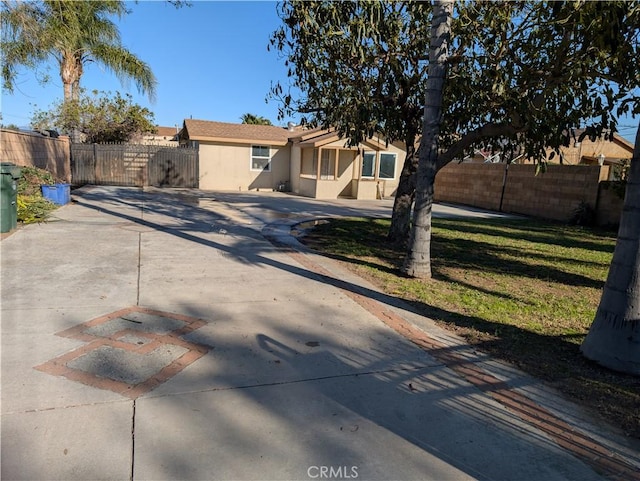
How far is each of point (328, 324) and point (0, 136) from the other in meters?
11.3

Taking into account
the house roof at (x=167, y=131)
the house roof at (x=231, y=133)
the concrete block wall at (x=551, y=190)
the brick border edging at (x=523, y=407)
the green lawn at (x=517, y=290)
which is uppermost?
the house roof at (x=167, y=131)

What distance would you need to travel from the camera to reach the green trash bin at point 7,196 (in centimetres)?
835

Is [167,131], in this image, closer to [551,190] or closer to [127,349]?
[551,190]

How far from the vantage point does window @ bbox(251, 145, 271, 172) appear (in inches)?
924

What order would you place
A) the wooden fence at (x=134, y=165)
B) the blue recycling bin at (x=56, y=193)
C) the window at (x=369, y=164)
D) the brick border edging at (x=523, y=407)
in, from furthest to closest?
the window at (x=369, y=164) → the wooden fence at (x=134, y=165) → the blue recycling bin at (x=56, y=193) → the brick border edging at (x=523, y=407)

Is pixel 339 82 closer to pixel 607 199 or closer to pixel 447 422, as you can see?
pixel 447 422

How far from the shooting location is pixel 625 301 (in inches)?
159

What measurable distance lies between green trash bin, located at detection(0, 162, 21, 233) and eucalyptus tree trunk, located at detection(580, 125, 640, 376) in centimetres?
968

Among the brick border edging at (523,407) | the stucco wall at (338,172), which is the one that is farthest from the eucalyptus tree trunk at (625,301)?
the stucco wall at (338,172)

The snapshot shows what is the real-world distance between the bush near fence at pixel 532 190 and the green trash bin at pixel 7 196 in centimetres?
1477

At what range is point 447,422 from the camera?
10.3ft

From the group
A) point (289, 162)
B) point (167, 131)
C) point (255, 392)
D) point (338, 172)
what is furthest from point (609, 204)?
point (167, 131)

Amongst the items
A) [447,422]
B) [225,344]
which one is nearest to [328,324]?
[225,344]

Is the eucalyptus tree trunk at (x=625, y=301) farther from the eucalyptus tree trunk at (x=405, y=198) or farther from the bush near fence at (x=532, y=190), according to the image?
the bush near fence at (x=532, y=190)
